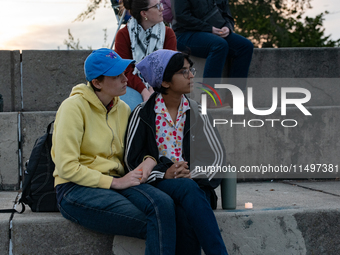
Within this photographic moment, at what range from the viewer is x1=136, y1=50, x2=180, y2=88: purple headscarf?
2.56 m

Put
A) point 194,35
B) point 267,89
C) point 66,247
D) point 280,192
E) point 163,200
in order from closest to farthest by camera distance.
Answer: point 163,200
point 66,247
point 280,192
point 194,35
point 267,89

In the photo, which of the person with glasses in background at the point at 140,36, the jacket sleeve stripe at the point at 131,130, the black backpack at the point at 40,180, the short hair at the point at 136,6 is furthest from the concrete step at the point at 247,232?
the short hair at the point at 136,6

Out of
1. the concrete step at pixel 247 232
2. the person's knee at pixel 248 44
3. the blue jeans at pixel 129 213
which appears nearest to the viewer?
the blue jeans at pixel 129 213

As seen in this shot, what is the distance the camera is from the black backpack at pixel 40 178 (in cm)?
243

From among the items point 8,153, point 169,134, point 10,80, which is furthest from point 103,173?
point 10,80

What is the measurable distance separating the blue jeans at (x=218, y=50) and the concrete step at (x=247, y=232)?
1.57m

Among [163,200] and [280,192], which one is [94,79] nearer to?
[163,200]

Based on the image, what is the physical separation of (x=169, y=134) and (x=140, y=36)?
1210 mm

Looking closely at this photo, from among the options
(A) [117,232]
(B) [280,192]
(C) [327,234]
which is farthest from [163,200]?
(B) [280,192]

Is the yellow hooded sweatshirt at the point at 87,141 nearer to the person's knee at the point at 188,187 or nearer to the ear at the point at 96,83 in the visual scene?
the ear at the point at 96,83

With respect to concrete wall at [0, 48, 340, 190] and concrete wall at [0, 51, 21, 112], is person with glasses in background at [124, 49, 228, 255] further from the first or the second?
concrete wall at [0, 51, 21, 112]

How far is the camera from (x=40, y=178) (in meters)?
2.47

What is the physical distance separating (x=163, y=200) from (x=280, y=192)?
4.98 feet

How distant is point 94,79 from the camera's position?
2461 mm
